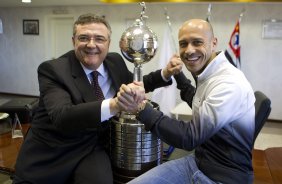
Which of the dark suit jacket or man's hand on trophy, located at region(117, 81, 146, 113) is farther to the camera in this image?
the dark suit jacket

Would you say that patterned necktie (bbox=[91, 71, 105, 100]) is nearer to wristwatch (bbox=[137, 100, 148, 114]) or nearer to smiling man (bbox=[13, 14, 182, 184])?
smiling man (bbox=[13, 14, 182, 184])

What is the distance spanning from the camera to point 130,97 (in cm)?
117

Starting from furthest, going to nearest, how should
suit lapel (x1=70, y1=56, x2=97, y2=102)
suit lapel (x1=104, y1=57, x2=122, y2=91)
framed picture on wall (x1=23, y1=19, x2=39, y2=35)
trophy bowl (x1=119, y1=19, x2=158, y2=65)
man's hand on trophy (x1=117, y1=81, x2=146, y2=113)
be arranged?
framed picture on wall (x1=23, y1=19, x2=39, y2=35) < suit lapel (x1=104, y1=57, x2=122, y2=91) < suit lapel (x1=70, y1=56, x2=97, y2=102) < trophy bowl (x1=119, y1=19, x2=158, y2=65) < man's hand on trophy (x1=117, y1=81, x2=146, y2=113)

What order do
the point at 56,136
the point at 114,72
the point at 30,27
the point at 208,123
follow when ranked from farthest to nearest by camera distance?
the point at 30,27 → the point at 114,72 → the point at 56,136 → the point at 208,123

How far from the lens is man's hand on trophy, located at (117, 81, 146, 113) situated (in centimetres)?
117

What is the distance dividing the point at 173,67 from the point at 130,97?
56cm

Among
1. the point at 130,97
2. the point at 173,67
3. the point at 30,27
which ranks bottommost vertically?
the point at 130,97

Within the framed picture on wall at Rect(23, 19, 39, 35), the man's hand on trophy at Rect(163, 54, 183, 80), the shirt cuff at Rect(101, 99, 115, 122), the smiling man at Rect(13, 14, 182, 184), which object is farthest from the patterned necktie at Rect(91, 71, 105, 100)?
the framed picture on wall at Rect(23, 19, 39, 35)

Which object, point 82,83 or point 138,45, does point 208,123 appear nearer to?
point 138,45

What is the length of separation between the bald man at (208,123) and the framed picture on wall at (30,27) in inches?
225

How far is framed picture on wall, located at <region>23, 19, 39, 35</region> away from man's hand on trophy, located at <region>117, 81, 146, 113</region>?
5806 millimetres

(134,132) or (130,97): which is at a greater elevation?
(130,97)

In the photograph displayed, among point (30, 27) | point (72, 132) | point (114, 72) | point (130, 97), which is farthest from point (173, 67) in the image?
point (30, 27)

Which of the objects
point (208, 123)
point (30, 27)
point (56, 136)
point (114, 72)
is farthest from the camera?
point (30, 27)
